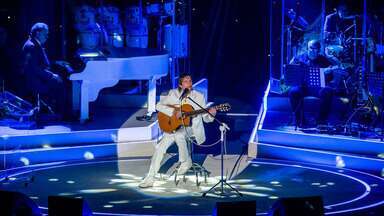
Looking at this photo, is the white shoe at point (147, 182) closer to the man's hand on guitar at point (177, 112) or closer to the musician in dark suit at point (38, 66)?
the man's hand on guitar at point (177, 112)

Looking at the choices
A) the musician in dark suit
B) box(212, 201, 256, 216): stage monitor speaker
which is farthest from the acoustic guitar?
the musician in dark suit

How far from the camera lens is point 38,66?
12.2 meters

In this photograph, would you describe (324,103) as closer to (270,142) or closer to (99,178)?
(270,142)

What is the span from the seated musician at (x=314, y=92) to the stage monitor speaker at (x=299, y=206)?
6.19m

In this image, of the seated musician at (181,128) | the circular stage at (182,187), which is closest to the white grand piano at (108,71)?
the circular stage at (182,187)

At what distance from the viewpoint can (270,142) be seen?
1216 cm

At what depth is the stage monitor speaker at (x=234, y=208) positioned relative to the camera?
598 centimetres

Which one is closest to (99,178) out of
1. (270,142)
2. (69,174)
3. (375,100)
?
(69,174)

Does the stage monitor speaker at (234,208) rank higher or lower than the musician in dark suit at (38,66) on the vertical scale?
lower

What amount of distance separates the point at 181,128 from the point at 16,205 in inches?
145

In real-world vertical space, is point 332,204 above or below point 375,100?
below

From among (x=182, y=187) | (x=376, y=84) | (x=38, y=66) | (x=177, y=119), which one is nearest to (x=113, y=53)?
(x=38, y=66)

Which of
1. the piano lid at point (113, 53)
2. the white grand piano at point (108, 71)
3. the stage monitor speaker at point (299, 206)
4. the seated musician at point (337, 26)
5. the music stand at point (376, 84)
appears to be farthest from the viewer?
the seated musician at point (337, 26)

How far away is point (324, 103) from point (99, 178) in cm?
403
